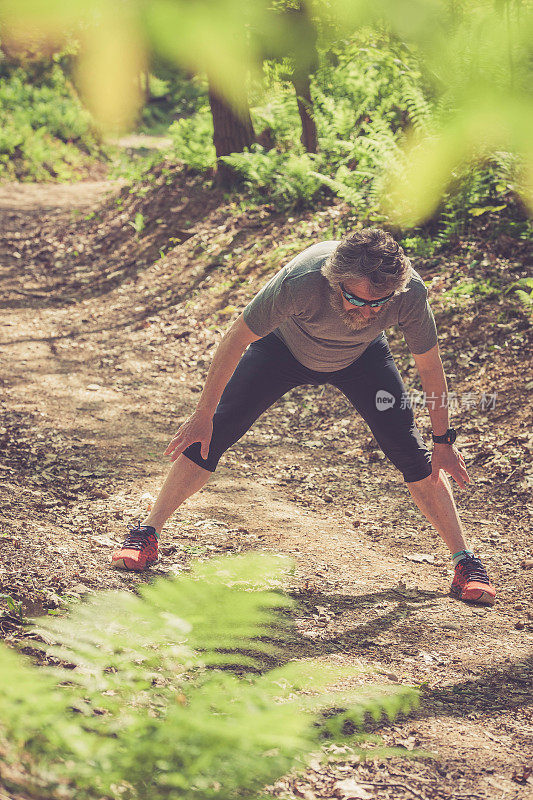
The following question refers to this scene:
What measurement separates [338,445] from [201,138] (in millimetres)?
8321

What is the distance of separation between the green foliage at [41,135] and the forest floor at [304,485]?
26.1 feet

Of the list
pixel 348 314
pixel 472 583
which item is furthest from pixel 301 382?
pixel 472 583

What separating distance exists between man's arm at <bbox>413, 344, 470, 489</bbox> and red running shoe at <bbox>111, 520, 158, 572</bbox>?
1.54 metres

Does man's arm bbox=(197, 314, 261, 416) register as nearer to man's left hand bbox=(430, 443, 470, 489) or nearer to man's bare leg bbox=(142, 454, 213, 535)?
man's bare leg bbox=(142, 454, 213, 535)

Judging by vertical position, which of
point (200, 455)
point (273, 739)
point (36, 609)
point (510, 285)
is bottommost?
point (36, 609)

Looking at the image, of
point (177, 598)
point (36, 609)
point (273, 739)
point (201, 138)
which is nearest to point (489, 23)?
point (273, 739)

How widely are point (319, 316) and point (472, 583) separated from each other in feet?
5.47

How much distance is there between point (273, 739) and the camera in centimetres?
162

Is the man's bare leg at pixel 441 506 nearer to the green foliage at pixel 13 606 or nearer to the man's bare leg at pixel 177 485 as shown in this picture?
the man's bare leg at pixel 177 485

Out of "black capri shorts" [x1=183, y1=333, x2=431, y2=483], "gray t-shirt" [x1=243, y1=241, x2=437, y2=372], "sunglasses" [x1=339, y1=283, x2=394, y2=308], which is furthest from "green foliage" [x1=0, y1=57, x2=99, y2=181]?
"sunglasses" [x1=339, y1=283, x2=394, y2=308]

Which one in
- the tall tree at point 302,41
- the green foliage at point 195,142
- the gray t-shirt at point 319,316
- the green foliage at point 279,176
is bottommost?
the gray t-shirt at point 319,316

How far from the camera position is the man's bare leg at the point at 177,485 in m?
3.57

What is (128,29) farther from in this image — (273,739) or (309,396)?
(309,396)

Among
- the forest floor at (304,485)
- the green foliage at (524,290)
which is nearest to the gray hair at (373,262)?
the forest floor at (304,485)
